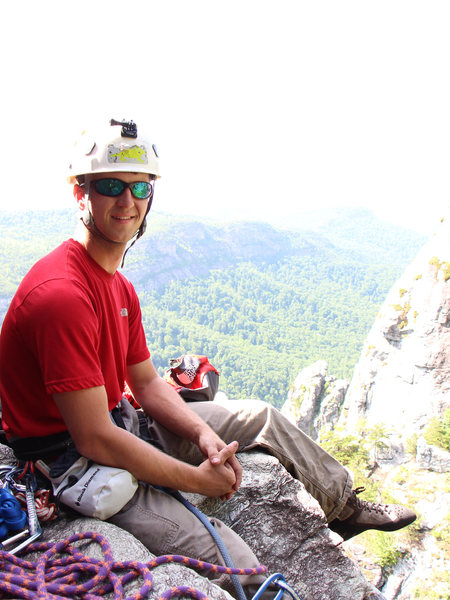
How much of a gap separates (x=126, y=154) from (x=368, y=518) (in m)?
3.96

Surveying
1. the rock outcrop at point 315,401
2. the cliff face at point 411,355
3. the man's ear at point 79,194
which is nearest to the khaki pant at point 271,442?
the man's ear at point 79,194

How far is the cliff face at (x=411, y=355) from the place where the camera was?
4050cm

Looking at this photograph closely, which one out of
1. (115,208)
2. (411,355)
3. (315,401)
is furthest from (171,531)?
(315,401)

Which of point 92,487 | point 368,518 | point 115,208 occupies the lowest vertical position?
point 368,518

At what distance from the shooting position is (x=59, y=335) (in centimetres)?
262

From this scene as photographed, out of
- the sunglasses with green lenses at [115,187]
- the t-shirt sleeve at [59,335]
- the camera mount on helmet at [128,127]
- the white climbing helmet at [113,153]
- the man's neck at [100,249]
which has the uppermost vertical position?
the camera mount on helmet at [128,127]

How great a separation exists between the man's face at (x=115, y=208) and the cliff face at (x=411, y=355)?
3853cm

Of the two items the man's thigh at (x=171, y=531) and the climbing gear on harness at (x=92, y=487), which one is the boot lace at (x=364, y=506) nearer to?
the man's thigh at (x=171, y=531)

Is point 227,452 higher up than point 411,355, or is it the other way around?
point 227,452

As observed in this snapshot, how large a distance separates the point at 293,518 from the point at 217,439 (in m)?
1.21

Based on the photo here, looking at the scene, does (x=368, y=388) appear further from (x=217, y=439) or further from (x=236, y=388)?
(x=236, y=388)

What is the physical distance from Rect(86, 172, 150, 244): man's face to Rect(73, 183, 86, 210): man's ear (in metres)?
0.11

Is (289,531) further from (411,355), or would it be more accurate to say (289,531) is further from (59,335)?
(411,355)

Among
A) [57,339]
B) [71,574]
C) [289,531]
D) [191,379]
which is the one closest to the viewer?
[71,574]
